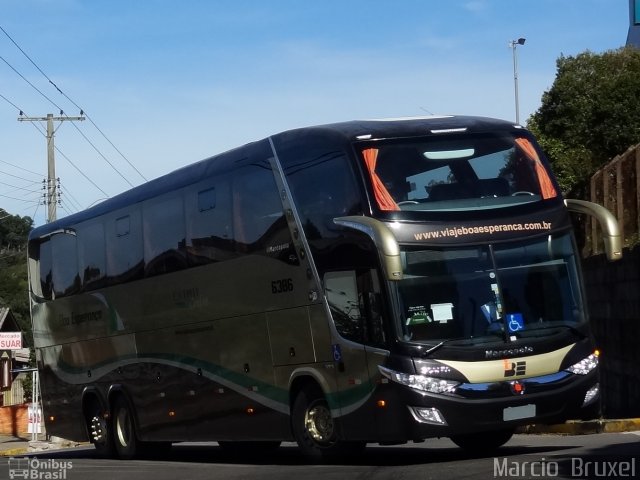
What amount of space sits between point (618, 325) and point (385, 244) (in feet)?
32.4

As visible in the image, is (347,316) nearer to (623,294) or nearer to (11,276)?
(623,294)

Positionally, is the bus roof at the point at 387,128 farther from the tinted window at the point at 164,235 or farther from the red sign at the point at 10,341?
the red sign at the point at 10,341

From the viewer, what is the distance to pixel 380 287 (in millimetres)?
13695

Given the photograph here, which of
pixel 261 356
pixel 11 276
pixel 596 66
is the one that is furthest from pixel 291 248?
pixel 11 276

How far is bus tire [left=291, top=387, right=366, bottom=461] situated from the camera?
14.9 metres

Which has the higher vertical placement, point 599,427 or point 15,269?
point 15,269

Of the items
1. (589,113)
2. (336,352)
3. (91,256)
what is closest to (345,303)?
(336,352)

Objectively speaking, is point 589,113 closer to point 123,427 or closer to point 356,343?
point 123,427

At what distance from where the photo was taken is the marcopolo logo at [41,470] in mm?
16625

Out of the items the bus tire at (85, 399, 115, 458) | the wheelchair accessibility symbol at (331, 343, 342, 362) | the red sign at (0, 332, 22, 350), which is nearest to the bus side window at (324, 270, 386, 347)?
the wheelchair accessibility symbol at (331, 343, 342, 362)

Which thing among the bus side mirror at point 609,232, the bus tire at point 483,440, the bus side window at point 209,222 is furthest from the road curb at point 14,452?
the bus side mirror at point 609,232

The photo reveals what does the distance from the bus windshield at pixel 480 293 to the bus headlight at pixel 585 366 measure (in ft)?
1.48

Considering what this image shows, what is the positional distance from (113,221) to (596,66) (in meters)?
30.4

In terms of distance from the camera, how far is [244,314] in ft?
54.1
